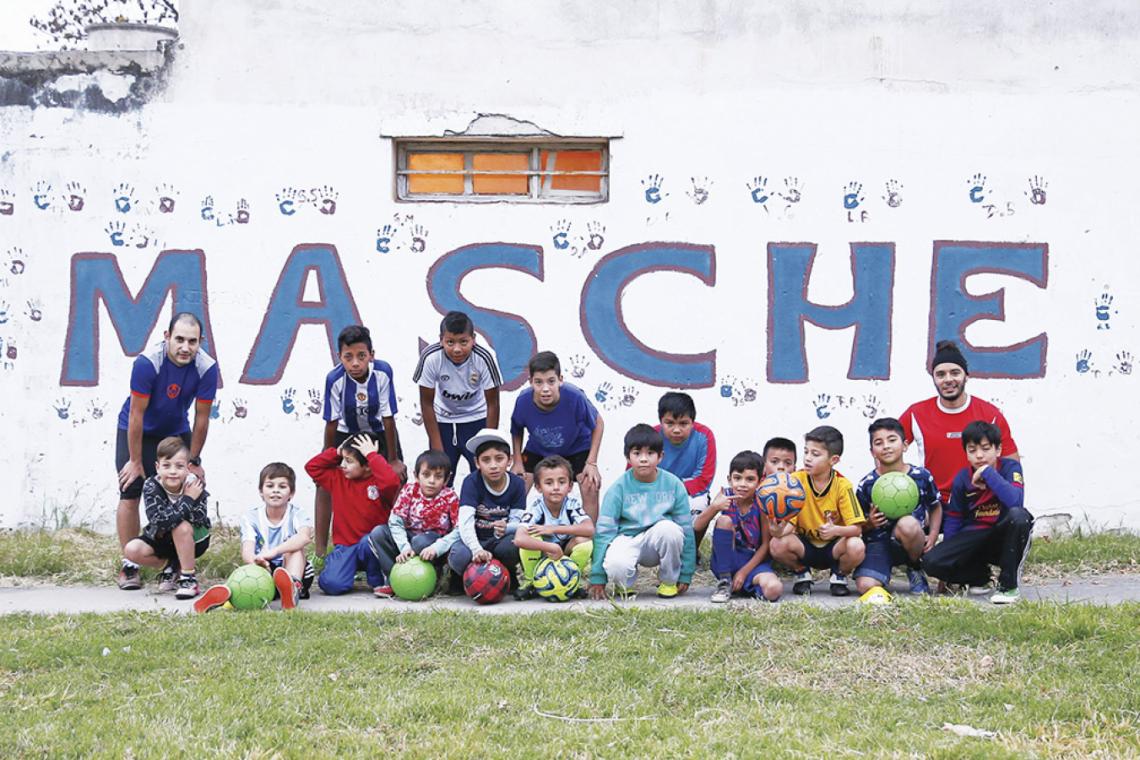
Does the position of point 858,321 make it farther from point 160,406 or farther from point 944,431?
point 160,406

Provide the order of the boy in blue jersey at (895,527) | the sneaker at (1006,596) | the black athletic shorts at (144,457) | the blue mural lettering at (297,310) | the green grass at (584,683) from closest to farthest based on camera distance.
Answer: the green grass at (584,683) → the sneaker at (1006,596) → the boy in blue jersey at (895,527) → the black athletic shorts at (144,457) → the blue mural lettering at (297,310)

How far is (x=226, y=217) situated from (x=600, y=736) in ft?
18.6

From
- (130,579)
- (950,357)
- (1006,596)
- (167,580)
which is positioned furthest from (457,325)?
(1006,596)

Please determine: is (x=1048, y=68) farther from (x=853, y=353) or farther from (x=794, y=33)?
(x=853, y=353)

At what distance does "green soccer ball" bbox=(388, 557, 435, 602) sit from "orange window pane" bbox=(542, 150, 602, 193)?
3.28 metres

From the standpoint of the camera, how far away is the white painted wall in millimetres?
8578

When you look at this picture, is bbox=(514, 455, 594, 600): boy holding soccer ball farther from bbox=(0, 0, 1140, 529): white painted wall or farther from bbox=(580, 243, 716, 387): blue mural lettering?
bbox=(580, 243, 716, 387): blue mural lettering

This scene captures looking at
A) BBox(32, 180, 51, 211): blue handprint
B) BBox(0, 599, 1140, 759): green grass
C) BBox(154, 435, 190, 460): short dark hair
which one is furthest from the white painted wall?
BBox(0, 599, 1140, 759): green grass

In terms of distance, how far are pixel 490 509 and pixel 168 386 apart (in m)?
2.00

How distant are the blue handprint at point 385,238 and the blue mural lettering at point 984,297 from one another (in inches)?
149

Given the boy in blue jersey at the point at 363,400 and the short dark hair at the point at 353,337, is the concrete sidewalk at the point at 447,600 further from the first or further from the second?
the short dark hair at the point at 353,337

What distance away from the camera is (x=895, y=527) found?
6.65 metres

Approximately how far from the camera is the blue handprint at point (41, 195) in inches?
343

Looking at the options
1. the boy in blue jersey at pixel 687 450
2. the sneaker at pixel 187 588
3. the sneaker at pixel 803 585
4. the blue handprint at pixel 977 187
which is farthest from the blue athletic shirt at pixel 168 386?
the blue handprint at pixel 977 187
